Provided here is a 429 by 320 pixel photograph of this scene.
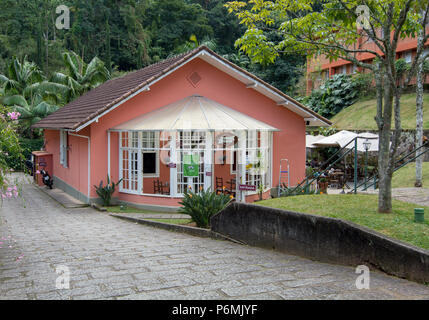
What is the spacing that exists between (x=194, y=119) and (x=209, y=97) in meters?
2.25

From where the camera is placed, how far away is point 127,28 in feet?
170

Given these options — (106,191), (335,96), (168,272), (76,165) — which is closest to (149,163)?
(106,191)

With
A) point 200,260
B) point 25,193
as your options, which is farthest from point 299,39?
point 25,193

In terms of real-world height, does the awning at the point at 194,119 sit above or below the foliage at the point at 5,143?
above

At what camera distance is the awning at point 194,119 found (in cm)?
1488

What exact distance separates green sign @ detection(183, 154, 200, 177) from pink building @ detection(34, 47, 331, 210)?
34mm

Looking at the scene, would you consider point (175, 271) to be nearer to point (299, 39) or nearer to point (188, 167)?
point (299, 39)

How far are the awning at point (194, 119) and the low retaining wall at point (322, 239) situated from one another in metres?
6.40

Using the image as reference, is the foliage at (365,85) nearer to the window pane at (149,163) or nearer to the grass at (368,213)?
the window pane at (149,163)

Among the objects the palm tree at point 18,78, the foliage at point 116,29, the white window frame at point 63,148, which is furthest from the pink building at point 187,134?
the foliage at point 116,29

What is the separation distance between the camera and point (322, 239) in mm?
6504

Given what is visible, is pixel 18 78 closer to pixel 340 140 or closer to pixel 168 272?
pixel 340 140
